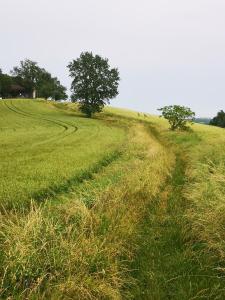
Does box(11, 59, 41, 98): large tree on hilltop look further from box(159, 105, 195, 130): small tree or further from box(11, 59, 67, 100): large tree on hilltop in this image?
box(159, 105, 195, 130): small tree

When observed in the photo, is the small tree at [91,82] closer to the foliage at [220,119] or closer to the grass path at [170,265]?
the grass path at [170,265]

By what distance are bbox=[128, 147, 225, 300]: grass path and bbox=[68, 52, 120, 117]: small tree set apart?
55.8m

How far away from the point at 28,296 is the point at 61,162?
13230 mm

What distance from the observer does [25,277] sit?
7.28 metres

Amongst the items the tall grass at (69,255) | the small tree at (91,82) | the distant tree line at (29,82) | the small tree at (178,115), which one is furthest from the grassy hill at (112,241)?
the distant tree line at (29,82)

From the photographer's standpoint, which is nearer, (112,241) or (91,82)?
(112,241)

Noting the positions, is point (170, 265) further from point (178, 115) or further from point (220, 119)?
point (220, 119)

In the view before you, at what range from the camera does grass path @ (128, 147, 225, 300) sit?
773 centimetres

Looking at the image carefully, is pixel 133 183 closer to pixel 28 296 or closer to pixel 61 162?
pixel 61 162

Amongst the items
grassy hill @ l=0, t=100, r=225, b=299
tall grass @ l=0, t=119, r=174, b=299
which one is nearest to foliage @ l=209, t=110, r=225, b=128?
grassy hill @ l=0, t=100, r=225, b=299

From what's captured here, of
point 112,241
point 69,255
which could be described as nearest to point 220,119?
point 112,241

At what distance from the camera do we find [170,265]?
8945 millimetres

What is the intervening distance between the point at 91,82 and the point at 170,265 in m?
60.6

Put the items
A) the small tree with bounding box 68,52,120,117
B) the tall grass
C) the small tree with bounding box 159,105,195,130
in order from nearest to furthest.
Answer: the tall grass
the small tree with bounding box 159,105,195,130
the small tree with bounding box 68,52,120,117
